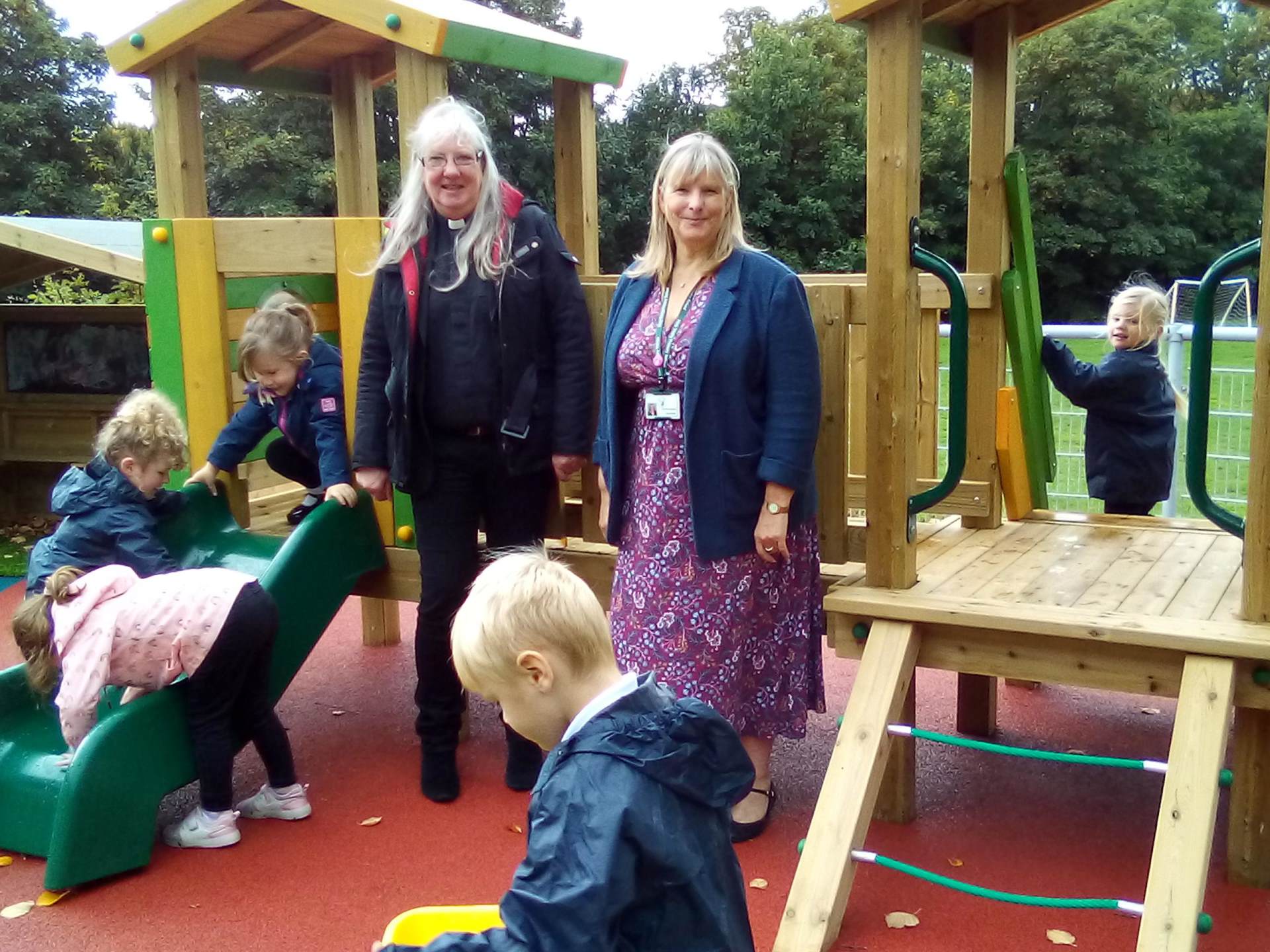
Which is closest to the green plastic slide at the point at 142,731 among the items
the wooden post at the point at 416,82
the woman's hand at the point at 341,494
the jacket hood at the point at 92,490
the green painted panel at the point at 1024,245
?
the woman's hand at the point at 341,494

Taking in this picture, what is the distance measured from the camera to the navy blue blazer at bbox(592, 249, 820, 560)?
141 inches

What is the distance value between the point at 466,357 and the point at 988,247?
2.18 metres

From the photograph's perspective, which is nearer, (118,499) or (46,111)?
(118,499)

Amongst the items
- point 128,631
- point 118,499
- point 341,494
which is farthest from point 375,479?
point 128,631

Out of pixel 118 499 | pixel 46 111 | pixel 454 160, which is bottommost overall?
pixel 118 499

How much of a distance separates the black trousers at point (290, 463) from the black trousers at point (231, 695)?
1014mm

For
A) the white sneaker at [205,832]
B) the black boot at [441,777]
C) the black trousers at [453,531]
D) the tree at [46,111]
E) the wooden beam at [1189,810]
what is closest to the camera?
the wooden beam at [1189,810]

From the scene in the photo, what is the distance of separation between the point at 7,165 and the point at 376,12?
2269cm

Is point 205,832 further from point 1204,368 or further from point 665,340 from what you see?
point 1204,368

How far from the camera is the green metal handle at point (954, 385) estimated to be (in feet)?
12.9

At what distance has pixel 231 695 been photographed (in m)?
4.13

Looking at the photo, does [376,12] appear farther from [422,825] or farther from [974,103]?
[422,825]

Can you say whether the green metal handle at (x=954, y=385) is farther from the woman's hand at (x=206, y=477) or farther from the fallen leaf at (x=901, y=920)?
the woman's hand at (x=206, y=477)

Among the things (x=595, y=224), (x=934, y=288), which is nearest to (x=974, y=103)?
(x=934, y=288)
